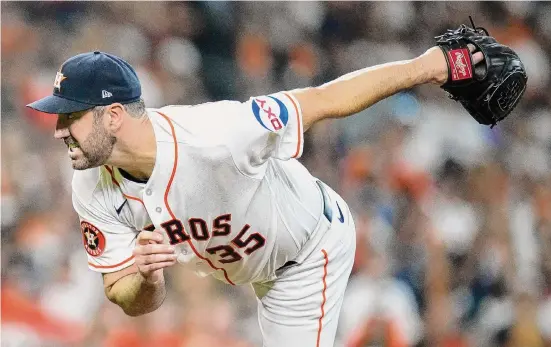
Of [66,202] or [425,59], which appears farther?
[66,202]

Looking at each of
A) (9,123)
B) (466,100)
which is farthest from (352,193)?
(466,100)

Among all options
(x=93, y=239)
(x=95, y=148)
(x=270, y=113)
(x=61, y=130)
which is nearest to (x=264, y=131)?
(x=270, y=113)

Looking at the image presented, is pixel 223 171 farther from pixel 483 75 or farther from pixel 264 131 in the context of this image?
pixel 483 75

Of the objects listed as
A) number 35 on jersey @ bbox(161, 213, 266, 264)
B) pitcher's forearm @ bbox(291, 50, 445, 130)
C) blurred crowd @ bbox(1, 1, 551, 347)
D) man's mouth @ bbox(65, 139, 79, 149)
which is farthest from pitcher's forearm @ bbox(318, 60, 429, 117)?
blurred crowd @ bbox(1, 1, 551, 347)

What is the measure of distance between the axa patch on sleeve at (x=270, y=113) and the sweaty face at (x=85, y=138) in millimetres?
458

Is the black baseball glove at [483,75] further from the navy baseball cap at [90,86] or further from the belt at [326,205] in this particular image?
the navy baseball cap at [90,86]

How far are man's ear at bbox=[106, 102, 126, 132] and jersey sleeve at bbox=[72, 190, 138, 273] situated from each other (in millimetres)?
353

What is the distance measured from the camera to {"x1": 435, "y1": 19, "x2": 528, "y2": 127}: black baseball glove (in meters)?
2.92

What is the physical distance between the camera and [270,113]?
2.71 m

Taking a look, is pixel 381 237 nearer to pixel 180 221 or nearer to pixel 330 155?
pixel 330 155

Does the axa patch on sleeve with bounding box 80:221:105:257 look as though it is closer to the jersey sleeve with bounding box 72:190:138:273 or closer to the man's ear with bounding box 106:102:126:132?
the jersey sleeve with bounding box 72:190:138:273

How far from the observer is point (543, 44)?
7137 mm

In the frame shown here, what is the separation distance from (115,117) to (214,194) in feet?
1.29

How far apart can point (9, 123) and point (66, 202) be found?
701mm
